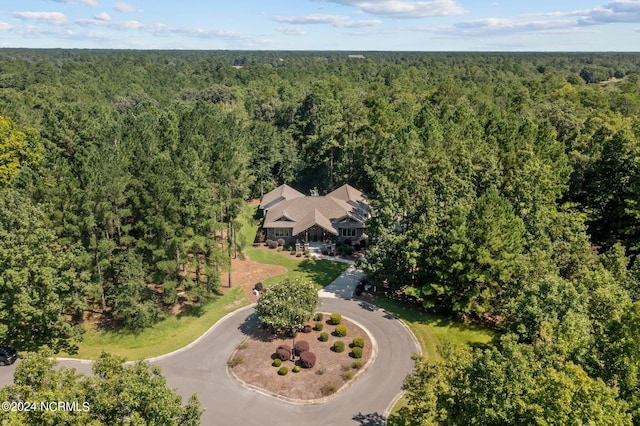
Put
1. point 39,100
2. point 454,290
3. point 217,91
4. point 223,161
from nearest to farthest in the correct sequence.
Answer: point 454,290 → point 223,161 → point 39,100 → point 217,91

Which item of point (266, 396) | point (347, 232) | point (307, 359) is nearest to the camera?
point (266, 396)

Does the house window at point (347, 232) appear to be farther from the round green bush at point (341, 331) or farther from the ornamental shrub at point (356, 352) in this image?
the ornamental shrub at point (356, 352)

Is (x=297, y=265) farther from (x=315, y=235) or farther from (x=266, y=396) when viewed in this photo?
(x=266, y=396)

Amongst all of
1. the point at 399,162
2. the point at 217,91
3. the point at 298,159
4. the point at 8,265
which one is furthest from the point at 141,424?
the point at 217,91

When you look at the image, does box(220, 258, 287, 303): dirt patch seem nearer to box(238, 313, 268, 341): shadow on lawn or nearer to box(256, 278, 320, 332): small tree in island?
box(238, 313, 268, 341): shadow on lawn

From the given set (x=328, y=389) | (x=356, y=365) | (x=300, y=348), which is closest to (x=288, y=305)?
(x=300, y=348)

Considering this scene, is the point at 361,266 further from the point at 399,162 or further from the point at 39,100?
the point at 39,100

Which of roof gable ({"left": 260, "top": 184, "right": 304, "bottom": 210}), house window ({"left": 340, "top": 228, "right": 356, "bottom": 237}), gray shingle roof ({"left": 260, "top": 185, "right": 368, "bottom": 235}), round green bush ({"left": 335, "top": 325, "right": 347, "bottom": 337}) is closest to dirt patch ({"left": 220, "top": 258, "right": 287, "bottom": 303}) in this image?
gray shingle roof ({"left": 260, "top": 185, "right": 368, "bottom": 235})

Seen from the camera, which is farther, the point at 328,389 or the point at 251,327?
the point at 251,327
